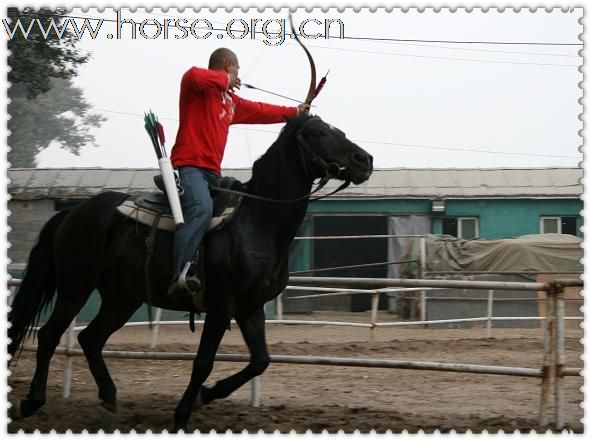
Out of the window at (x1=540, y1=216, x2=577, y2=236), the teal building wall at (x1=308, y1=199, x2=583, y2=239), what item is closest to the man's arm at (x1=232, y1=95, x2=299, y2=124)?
the teal building wall at (x1=308, y1=199, x2=583, y2=239)

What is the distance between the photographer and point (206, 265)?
5988 millimetres

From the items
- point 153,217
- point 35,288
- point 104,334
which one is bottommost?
point 104,334

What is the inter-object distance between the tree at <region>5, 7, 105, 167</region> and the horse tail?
15.5 ft

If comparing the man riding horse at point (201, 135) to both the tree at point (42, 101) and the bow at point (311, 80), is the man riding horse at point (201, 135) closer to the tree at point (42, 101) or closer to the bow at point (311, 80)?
the bow at point (311, 80)

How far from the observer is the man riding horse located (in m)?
5.89

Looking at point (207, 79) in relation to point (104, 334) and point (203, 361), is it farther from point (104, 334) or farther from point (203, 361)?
point (104, 334)

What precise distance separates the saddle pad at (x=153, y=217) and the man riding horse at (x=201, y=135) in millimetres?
104

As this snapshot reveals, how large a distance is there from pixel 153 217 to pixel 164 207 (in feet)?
0.39

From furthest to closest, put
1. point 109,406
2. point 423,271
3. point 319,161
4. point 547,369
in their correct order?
point 423,271 < point 109,406 < point 547,369 < point 319,161

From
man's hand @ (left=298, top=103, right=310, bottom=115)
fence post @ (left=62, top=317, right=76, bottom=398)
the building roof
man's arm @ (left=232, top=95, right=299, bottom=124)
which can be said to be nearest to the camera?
man's hand @ (left=298, top=103, right=310, bottom=115)

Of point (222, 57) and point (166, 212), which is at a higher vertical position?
point (222, 57)

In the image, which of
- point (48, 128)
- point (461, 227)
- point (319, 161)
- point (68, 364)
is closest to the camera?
point (319, 161)

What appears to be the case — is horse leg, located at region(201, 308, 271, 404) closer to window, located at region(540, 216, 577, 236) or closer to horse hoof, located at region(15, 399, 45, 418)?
horse hoof, located at region(15, 399, 45, 418)

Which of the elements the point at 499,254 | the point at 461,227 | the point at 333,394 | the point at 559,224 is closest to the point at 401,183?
the point at 461,227
